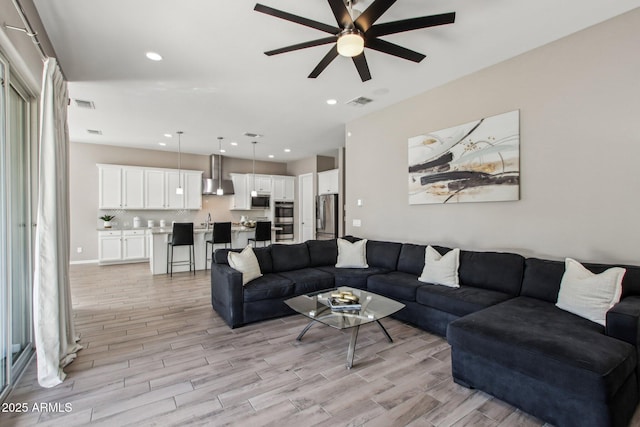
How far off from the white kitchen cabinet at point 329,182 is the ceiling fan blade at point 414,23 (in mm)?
5546

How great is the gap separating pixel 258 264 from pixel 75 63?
3038 millimetres

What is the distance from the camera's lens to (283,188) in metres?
9.46

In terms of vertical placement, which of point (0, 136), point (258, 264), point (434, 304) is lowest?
point (434, 304)

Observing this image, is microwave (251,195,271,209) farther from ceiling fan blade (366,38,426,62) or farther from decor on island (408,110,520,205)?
ceiling fan blade (366,38,426,62)

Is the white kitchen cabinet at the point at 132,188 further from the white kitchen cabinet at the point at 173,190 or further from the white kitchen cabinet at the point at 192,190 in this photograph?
the white kitchen cabinet at the point at 192,190

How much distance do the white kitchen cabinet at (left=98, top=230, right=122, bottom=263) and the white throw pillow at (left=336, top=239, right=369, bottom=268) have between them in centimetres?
567

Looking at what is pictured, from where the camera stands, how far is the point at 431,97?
163 inches

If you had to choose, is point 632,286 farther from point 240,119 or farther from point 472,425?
point 240,119

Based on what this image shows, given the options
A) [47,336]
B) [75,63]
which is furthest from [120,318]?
[75,63]

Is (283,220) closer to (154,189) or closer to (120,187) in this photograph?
(154,189)

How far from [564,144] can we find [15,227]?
4.82 meters

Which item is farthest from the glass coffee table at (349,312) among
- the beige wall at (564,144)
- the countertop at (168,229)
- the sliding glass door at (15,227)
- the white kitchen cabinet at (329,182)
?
the white kitchen cabinet at (329,182)

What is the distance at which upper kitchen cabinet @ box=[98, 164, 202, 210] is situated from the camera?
23.8 feet

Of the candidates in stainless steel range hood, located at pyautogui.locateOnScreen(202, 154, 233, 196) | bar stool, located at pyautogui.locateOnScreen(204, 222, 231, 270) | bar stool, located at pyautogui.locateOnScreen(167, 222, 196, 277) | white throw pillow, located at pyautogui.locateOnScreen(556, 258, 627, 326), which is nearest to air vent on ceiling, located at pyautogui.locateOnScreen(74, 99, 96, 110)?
bar stool, located at pyautogui.locateOnScreen(167, 222, 196, 277)
